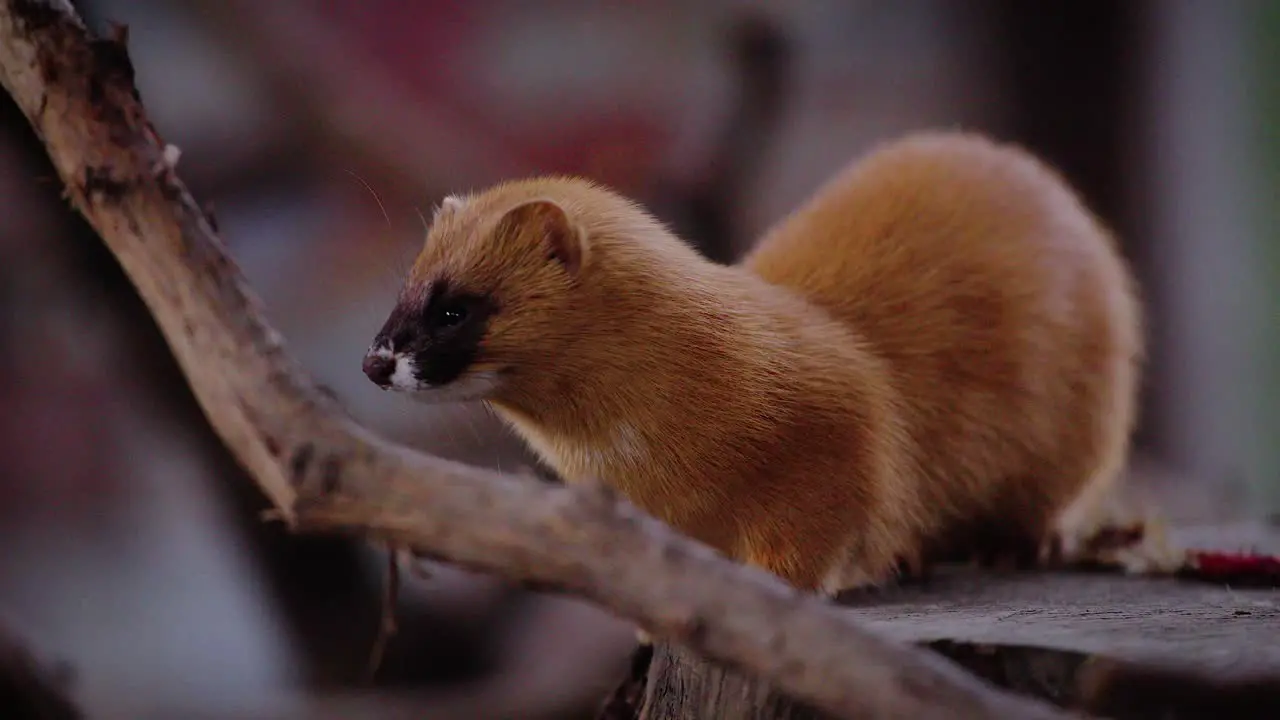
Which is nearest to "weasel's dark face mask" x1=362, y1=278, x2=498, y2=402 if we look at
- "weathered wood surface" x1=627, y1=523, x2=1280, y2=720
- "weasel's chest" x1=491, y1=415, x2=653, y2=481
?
"weasel's chest" x1=491, y1=415, x2=653, y2=481

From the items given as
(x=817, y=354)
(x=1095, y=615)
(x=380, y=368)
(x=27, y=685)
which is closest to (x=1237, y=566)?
(x=1095, y=615)

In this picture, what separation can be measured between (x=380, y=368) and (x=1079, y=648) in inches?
27.1

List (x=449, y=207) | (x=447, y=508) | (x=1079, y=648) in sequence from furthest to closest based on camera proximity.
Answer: (x=449, y=207)
(x=1079, y=648)
(x=447, y=508)

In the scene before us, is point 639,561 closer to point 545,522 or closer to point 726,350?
point 545,522

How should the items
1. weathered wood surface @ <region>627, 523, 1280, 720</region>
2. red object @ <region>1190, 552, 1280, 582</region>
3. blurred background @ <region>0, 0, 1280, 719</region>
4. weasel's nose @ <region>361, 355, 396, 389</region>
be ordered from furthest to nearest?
blurred background @ <region>0, 0, 1280, 719</region>, red object @ <region>1190, 552, 1280, 582</region>, weasel's nose @ <region>361, 355, 396, 389</region>, weathered wood surface @ <region>627, 523, 1280, 720</region>

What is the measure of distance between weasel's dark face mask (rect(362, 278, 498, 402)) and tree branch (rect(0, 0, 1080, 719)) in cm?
22

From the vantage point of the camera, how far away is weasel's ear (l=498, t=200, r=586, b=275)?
122 centimetres

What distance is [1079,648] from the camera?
0.96 metres

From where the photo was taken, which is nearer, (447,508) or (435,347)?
(447,508)

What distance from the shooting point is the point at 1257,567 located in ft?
4.80

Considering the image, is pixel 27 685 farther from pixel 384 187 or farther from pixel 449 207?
pixel 449 207

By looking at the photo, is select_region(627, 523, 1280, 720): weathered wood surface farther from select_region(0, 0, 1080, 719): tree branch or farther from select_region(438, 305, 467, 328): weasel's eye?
select_region(438, 305, 467, 328): weasel's eye

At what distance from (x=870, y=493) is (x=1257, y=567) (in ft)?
1.75

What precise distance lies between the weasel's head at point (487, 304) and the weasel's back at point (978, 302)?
0.38 meters
